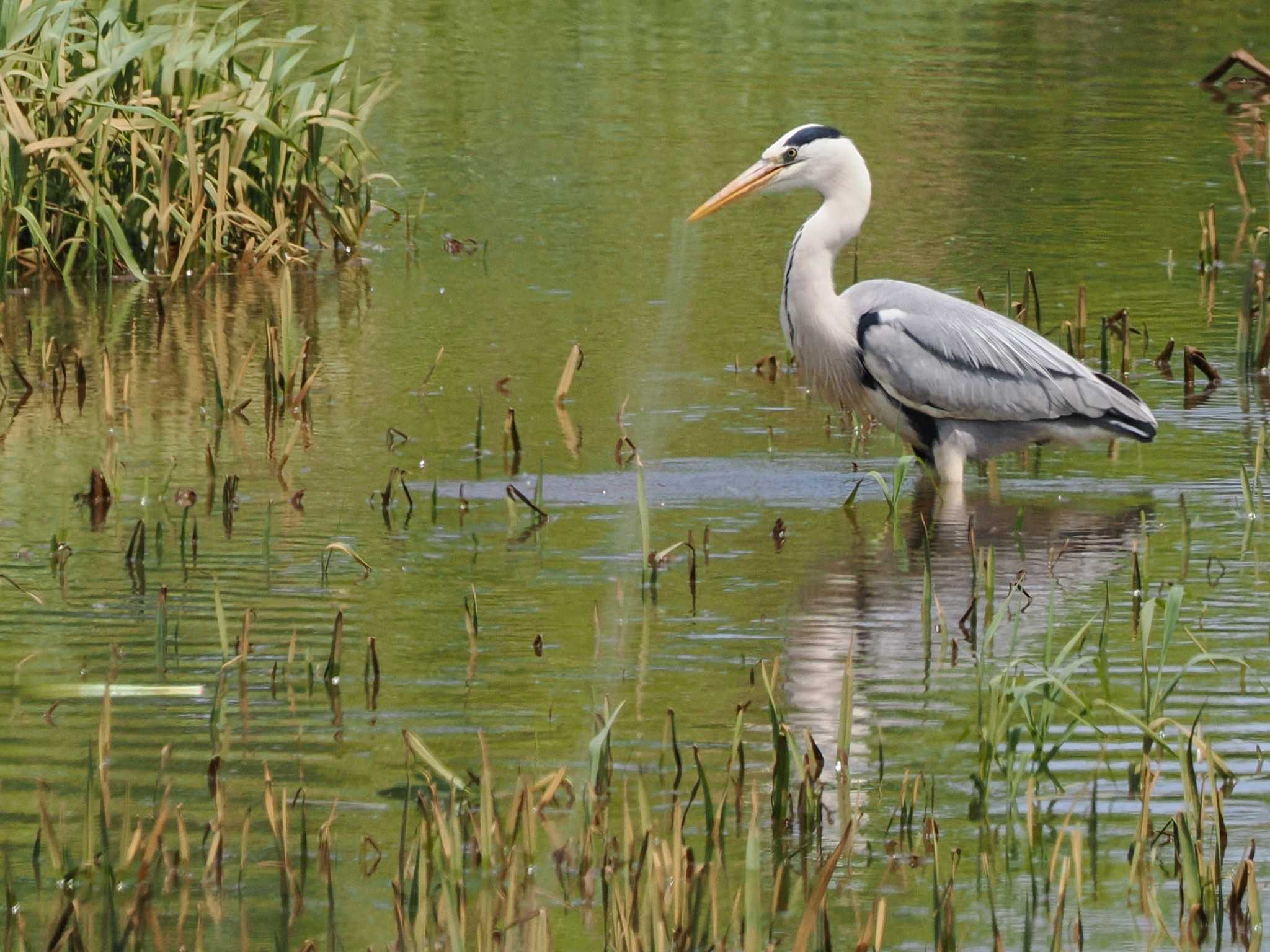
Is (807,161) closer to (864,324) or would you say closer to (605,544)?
(864,324)

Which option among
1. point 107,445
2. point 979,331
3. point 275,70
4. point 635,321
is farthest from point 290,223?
point 979,331

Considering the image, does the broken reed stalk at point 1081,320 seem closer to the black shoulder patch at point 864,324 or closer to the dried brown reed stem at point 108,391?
the black shoulder patch at point 864,324

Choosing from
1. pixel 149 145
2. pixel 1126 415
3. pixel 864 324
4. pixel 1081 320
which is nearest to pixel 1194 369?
pixel 1081 320

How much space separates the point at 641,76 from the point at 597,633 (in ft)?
48.6

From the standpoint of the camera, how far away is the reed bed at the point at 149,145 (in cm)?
1088

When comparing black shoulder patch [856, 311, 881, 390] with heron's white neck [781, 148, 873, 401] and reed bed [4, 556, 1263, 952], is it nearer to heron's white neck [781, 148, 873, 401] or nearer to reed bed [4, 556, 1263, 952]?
heron's white neck [781, 148, 873, 401]

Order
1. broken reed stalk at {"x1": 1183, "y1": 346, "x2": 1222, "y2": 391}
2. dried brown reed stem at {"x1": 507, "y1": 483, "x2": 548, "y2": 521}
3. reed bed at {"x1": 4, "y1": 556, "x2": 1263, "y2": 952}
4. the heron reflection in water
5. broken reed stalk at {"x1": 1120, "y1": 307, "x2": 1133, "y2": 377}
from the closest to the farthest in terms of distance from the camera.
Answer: reed bed at {"x1": 4, "y1": 556, "x2": 1263, "y2": 952} < the heron reflection in water < dried brown reed stem at {"x1": 507, "y1": 483, "x2": 548, "y2": 521} < broken reed stalk at {"x1": 1183, "y1": 346, "x2": 1222, "y2": 391} < broken reed stalk at {"x1": 1120, "y1": 307, "x2": 1133, "y2": 377}

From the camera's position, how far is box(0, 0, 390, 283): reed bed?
10.9 meters

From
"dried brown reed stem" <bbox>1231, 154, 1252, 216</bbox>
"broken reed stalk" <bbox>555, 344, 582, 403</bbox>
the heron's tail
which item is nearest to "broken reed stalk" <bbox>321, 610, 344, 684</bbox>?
the heron's tail

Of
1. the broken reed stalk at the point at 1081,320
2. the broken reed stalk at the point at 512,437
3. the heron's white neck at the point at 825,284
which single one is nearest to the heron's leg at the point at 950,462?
the heron's white neck at the point at 825,284

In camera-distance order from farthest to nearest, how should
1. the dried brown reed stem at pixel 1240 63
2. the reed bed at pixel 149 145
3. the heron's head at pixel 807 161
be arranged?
the dried brown reed stem at pixel 1240 63, the reed bed at pixel 149 145, the heron's head at pixel 807 161

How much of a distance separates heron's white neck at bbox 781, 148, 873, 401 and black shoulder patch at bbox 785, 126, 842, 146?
7cm

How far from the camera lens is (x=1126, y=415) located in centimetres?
804

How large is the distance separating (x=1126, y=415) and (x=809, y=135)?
1558 mm
